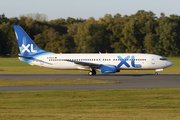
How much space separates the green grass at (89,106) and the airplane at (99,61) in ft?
63.9

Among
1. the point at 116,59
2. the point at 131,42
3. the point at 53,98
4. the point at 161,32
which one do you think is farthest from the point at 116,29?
the point at 53,98

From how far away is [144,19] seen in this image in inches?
4326

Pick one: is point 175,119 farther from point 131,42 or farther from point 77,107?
point 131,42

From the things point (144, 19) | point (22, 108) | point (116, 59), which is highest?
point (144, 19)

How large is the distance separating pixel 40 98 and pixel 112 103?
5.35 m

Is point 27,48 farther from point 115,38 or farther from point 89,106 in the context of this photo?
point 115,38

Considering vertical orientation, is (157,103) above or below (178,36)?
below

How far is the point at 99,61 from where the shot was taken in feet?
134

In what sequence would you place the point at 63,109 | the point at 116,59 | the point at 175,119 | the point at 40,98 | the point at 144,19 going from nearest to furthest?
the point at 175,119 < the point at 63,109 < the point at 40,98 < the point at 116,59 < the point at 144,19

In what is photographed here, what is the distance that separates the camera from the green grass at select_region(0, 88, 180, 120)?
13422 mm

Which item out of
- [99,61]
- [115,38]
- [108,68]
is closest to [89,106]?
[108,68]

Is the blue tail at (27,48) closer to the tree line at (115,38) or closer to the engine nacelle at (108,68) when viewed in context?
the engine nacelle at (108,68)

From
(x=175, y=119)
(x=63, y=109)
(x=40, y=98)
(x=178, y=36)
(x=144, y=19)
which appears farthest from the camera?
(x=144, y=19)

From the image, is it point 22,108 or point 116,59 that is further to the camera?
point 116,59
